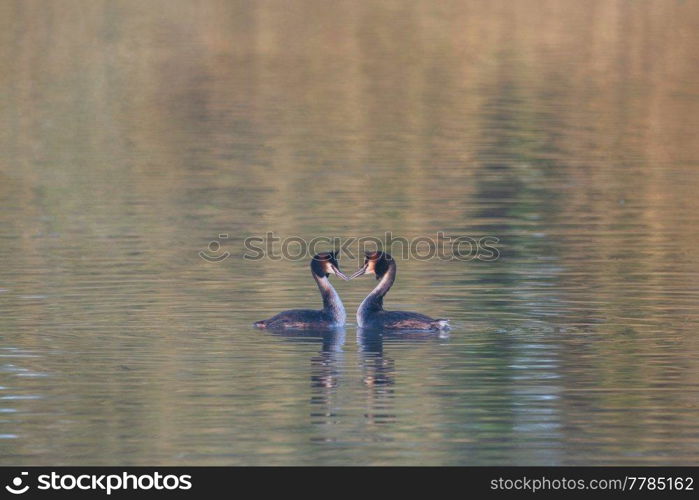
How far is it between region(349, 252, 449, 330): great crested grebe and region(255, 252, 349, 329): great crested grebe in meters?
0.24

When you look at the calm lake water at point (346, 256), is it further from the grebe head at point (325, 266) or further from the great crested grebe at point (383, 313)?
the grebe head at point (325, 266)

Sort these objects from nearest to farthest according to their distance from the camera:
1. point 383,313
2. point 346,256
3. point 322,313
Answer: point 383,313, point 322,313, point 346,256

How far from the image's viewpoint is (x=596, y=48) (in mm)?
51938

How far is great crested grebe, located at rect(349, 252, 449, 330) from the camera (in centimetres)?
1570

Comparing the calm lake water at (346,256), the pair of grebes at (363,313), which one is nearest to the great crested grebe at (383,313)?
the pair of grebes at (363,313)

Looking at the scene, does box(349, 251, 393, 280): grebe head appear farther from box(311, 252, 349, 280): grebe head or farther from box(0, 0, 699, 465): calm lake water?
box(0, 0, 699, 465): calm lake water

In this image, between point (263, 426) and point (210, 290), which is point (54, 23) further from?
point (263, 426)

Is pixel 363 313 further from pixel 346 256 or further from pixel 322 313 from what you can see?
pixel 346 256

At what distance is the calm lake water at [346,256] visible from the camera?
482 inches

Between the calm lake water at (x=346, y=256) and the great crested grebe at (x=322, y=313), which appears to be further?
the great crested grebe at (x=322, y=313)

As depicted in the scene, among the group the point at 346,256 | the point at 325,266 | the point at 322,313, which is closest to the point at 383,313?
the point at 322,313

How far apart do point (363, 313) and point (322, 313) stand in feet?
1.52

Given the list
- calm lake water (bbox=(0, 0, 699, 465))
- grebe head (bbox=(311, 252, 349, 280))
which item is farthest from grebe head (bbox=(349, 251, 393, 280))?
calm lake water (bbox=(0, 0, 699, 465))

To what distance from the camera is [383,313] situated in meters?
16.2
